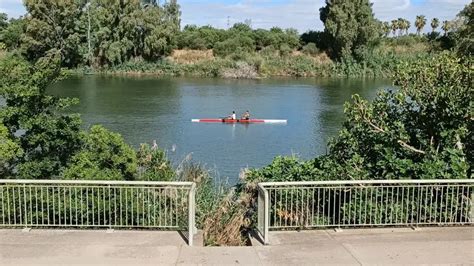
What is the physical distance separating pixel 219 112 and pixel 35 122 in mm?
30748

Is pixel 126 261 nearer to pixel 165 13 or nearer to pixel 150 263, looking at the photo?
pixel 150 263

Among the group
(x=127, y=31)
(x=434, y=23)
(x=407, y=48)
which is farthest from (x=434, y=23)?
(x=127, y=31)

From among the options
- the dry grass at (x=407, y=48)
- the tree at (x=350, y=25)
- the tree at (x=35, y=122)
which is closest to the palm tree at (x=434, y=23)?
the dry grass at (x=407, y=48)

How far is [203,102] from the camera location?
47.3 metres

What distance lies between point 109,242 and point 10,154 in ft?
13.4

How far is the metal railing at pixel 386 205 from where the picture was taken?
26.8 ft

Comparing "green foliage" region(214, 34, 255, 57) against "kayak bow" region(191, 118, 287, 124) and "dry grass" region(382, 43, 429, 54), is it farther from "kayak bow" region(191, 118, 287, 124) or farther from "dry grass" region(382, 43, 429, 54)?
"kayak bow" region(191, 118, 287, 124)

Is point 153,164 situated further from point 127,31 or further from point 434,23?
point 434,23

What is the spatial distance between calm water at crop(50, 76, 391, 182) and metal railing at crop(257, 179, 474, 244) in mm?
11413

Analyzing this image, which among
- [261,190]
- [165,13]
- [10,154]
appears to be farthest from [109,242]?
[165,13]

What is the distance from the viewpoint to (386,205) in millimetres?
8211

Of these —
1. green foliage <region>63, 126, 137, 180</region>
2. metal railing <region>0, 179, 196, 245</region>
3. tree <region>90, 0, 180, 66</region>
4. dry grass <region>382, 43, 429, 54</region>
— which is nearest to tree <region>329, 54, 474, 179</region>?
metal railing <region>0, 179, 196, 245</region>

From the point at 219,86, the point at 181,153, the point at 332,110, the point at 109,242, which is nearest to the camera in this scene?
the point at 109,242

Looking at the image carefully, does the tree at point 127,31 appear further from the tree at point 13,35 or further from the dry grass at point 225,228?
the dry grass at point 225,228
